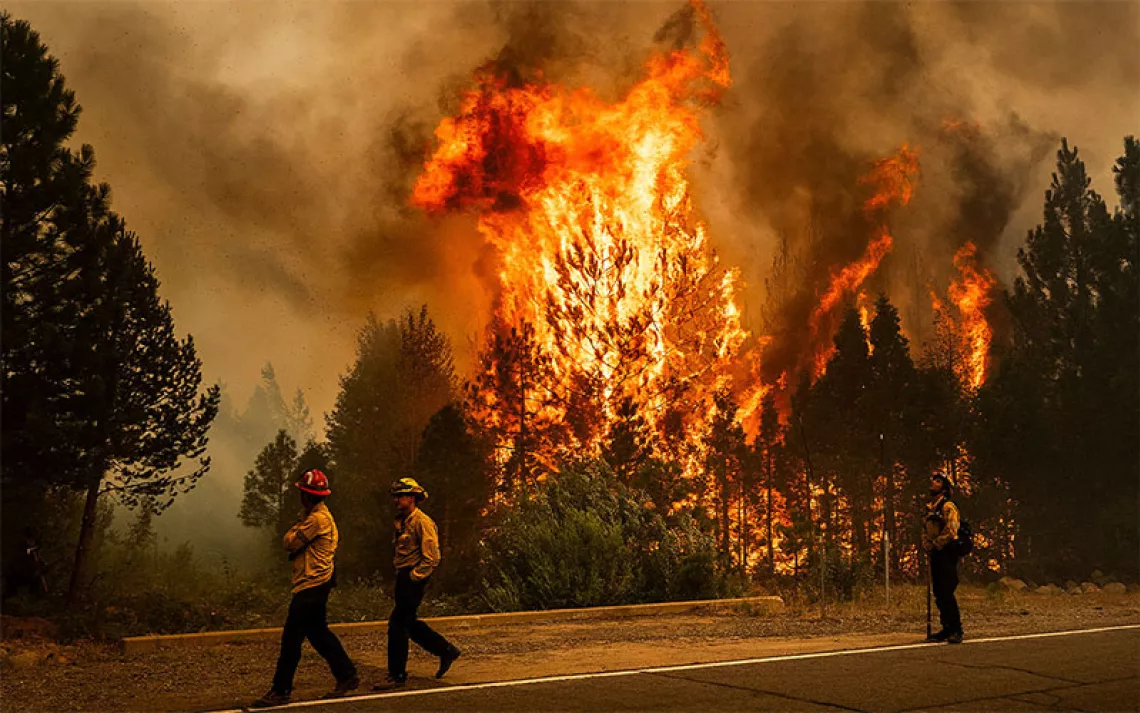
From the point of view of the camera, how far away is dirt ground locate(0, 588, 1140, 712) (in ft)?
31.4

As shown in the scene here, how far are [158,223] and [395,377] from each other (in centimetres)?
4266

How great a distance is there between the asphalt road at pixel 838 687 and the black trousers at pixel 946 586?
0.88 meters

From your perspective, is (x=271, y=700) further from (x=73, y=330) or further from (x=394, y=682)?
(x=73, y=330)

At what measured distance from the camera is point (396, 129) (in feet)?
232

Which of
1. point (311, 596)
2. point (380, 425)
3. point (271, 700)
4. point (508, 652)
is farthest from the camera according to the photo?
point (380, 425)

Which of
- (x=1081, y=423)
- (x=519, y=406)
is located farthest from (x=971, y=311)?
(x=519, y=406)

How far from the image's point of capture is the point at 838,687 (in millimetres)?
8898

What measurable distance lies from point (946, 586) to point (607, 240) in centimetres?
2702

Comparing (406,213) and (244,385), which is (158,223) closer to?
(406,213)

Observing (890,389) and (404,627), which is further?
(890,389)

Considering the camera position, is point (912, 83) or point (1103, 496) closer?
point (1103, 496)

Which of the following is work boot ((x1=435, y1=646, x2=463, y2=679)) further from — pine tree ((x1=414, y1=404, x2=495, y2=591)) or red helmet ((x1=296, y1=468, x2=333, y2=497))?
pine tree ((x1=414, y1=404, x2=495, y2=591))

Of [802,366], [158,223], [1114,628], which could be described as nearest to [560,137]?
[802,366]

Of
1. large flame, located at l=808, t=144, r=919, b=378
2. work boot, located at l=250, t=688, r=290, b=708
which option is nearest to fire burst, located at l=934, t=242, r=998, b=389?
large flame, located at l=808, t=144, r=919, b=378
